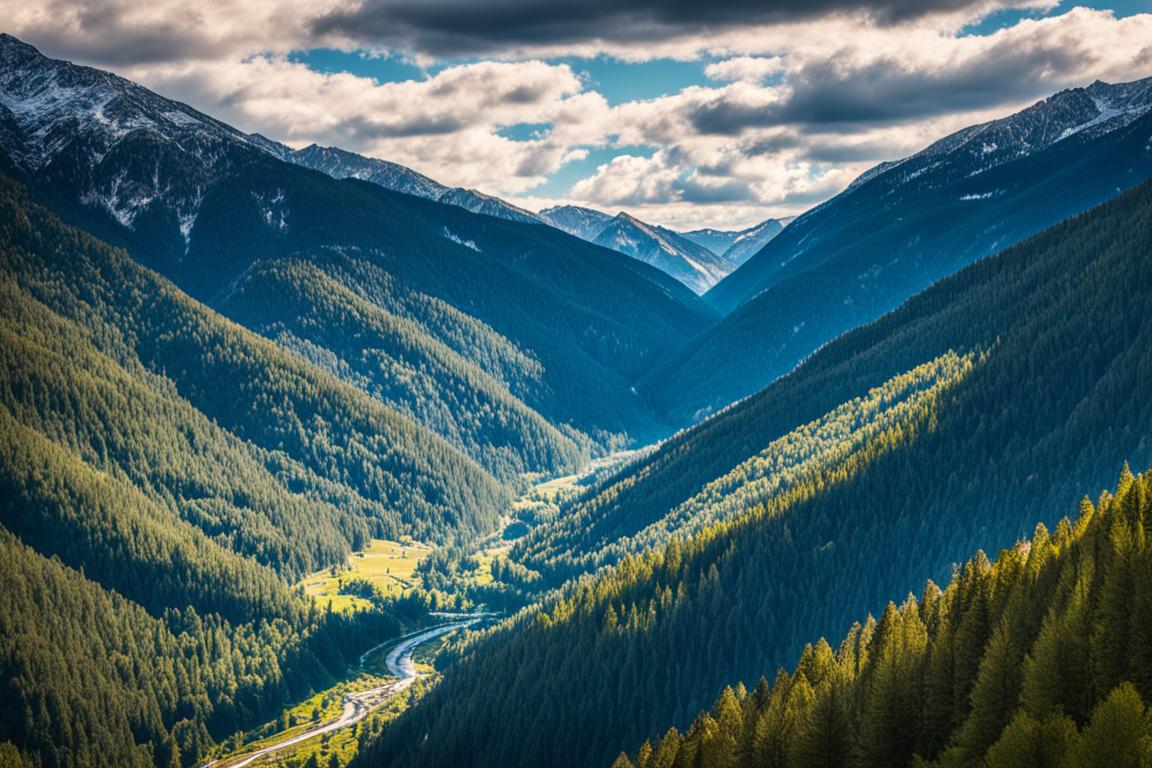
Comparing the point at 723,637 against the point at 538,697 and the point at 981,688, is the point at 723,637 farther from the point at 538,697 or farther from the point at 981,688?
the point at 981,688

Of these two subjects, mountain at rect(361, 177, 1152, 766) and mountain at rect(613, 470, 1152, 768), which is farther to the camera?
mountain at rect(361, 177, 1152, 766)

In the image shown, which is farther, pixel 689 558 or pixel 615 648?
pixel 689 558

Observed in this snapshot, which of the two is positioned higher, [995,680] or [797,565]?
[797,565]

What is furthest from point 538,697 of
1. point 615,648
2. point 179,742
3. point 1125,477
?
point 1125,477

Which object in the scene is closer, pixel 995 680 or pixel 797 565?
pixel 995 680

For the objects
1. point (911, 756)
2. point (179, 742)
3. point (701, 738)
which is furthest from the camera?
point (179, 742)

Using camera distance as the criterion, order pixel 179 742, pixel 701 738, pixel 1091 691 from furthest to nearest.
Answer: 1. pixel 179 742
2. pixel 701 738
3. pixel 1091 691

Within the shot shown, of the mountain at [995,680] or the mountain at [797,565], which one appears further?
the mountain at [797,565]

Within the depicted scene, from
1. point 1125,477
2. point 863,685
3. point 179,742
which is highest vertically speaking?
point 1125,477
